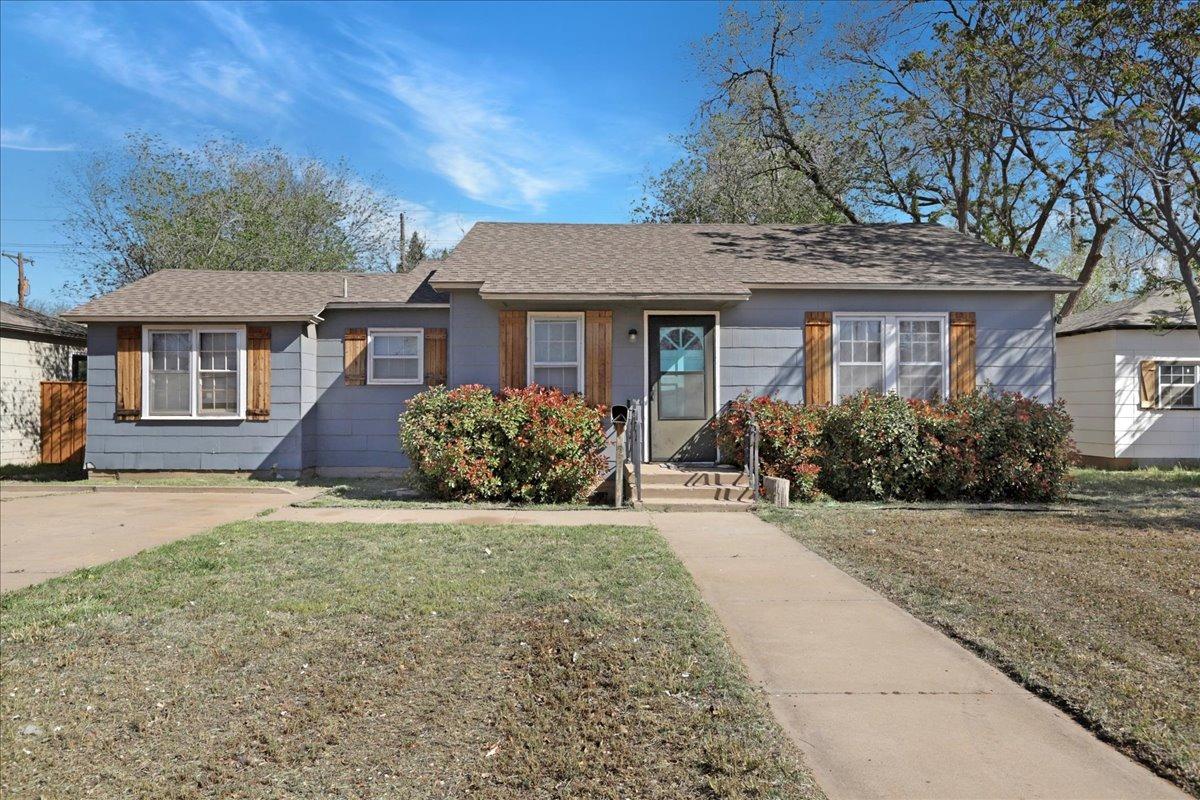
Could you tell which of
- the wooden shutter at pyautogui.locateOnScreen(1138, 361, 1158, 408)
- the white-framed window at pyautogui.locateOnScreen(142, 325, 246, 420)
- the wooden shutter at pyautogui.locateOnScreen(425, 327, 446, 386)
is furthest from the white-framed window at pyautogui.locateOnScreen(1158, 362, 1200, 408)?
the white-framed window at pyautogui.locateOnScreen(142, 325, 246, 420)

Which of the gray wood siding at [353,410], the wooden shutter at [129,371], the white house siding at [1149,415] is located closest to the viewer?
the wooden shutter at [129,371]

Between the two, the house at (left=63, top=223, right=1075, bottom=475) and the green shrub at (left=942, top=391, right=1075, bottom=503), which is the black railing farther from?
the green shrub at (left=942, top=391, right=1075, bottom=503)

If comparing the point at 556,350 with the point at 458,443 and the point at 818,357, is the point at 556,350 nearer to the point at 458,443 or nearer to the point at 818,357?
the point at 458,443

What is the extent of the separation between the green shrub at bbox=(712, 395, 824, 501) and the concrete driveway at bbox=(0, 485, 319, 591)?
6536mm

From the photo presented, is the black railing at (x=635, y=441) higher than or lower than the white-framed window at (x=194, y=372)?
lower

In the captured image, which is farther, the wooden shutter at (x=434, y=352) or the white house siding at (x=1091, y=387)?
the white house siding at (x=1091, y=387)

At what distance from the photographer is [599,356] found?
1083cm

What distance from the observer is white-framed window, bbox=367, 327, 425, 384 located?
514 inches

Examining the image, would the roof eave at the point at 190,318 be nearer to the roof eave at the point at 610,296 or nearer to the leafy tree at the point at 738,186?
the roof eave at the point at 610,296

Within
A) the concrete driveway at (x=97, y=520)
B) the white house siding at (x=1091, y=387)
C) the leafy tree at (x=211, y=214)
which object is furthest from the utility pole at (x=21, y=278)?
the white house siding at (x=1091, y=387)

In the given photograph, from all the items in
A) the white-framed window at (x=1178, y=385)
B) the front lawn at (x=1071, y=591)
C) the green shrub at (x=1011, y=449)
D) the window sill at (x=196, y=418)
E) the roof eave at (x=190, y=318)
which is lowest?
the front lawn at (x=1071, y=591)

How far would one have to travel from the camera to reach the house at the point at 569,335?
1094 centimetres

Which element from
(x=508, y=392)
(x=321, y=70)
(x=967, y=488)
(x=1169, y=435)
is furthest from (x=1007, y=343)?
(x=321, y=70)

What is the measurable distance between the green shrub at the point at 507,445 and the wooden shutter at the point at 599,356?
3.20ft
